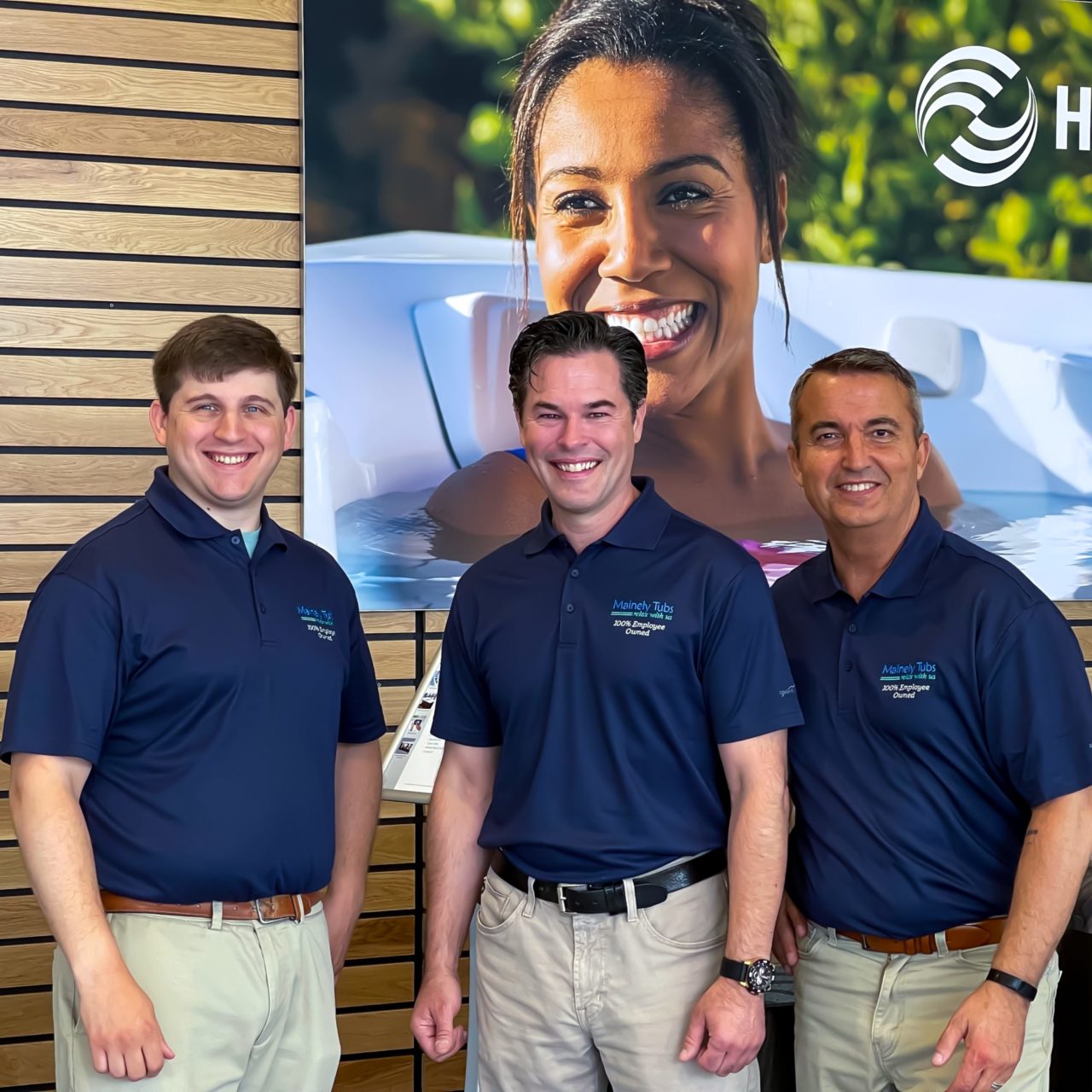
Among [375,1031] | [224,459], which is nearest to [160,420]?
[224,459]

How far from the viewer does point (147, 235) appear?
137 inches

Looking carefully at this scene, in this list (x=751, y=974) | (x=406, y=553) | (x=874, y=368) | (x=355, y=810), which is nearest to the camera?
(x=751, y=974)

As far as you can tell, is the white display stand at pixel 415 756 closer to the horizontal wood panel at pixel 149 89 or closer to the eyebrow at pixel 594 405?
the eyebrow at pixel 594 405

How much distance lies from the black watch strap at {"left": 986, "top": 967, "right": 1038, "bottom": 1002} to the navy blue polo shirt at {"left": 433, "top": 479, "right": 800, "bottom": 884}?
45cm

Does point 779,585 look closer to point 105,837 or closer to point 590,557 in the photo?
point 590,557

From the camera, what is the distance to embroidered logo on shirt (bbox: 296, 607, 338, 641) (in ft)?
6.82

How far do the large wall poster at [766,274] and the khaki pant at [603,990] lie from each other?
1777 mm

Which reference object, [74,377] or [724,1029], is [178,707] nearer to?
[724,1029]

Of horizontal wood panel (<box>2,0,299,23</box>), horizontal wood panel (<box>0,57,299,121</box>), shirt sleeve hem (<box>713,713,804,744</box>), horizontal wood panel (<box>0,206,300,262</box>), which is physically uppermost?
horizontal wood panel (<box>2,0,299,23</box>)

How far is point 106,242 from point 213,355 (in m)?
1.69

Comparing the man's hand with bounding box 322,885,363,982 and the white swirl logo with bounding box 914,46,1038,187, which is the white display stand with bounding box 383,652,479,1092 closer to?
the man's hand with bounding box 322,885,363,982

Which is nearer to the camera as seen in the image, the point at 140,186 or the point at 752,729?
the point at 752,729

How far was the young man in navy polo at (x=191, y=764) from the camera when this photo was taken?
1801mm

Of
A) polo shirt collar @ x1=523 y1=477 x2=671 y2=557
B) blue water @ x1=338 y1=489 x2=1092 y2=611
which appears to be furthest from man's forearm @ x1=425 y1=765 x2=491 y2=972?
blue water @ x1=338 y1=489 x2=1092 y2=611
